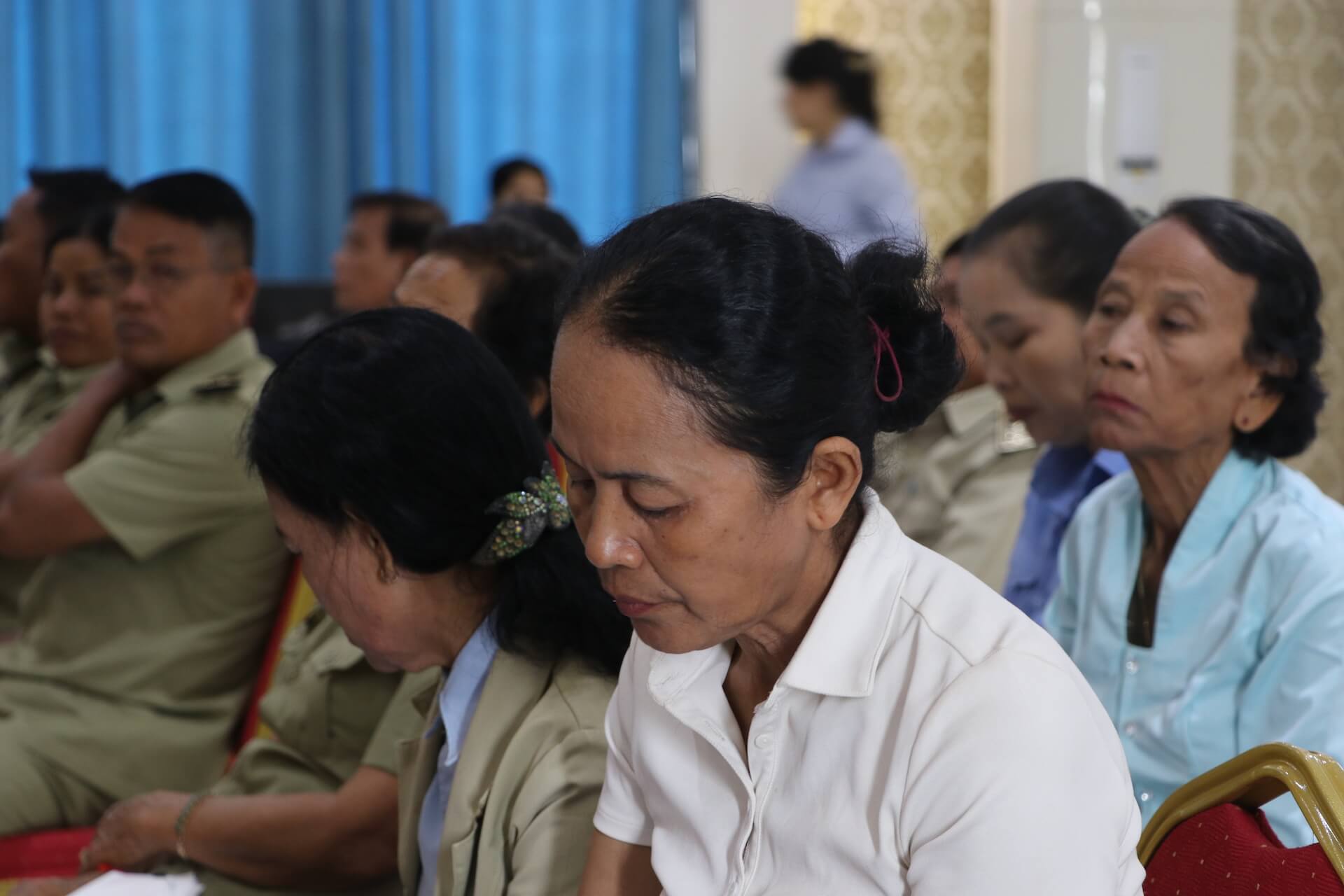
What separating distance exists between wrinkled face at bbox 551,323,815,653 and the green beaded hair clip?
32 centimetres

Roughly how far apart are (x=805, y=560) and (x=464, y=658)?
0.50m

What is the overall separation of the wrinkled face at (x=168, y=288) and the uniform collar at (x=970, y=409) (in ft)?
4.72

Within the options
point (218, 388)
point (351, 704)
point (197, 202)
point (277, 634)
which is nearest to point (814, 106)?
point (197, 202)

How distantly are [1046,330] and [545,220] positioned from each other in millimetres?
1025

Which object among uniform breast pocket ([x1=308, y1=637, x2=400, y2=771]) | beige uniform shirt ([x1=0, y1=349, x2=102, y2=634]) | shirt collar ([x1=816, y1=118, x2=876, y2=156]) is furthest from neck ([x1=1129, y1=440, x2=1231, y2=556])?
shirt collar ([x1=816, y1=118, x2=876, y2=156])

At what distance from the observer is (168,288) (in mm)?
2625

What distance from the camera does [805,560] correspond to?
1081 millimetres

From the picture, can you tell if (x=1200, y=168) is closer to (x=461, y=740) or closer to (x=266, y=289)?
(x=266, y=289)

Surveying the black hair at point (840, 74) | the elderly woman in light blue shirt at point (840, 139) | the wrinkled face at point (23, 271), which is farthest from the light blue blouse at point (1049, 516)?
the black hair at point (840, 74)

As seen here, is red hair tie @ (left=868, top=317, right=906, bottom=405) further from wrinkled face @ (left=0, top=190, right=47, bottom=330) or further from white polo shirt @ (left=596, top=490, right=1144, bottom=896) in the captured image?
wrinkled face @ (left=0, top=190, right=47, bottom=330)

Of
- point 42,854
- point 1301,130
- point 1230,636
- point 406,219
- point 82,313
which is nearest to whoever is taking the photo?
point 1230,636

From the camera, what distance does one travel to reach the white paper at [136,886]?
4.83 ft

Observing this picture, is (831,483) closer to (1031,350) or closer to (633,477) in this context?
(633,477)

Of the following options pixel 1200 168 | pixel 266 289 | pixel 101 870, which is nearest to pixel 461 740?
pixel 101 870
